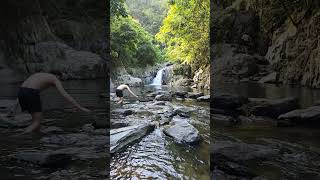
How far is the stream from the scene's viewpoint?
3053mm

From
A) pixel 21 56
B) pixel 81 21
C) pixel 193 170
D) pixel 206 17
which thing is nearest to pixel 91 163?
pixel 193 170

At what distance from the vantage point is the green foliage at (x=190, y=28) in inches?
457

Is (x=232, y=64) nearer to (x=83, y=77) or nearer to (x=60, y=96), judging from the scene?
(x=60, y=96)

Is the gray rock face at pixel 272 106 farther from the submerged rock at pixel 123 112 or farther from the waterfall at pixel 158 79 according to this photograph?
the waterfall at pixel 158 79

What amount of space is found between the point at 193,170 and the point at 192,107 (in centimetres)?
382

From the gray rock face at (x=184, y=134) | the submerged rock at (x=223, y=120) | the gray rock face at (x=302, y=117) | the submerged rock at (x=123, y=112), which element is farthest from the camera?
the submerged rock at (x=123, y=112)

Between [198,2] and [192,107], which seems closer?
[192,107]

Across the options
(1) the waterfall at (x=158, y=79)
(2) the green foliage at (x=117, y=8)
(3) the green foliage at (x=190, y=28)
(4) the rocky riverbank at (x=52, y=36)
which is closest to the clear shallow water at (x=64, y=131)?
(4) the rocky riverbank at (x=52, y=36)

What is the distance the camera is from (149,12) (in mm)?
24141

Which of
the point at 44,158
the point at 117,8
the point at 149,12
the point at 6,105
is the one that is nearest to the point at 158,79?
the point at 117,8

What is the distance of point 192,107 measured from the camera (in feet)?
23.3

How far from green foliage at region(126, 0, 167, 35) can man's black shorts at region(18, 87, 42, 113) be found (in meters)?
16.7

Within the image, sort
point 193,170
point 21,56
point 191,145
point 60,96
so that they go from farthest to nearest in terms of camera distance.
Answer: point 21,56
point 60,96
point 191,145
point 193,170

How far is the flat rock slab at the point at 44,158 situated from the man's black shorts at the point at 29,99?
88 cm
